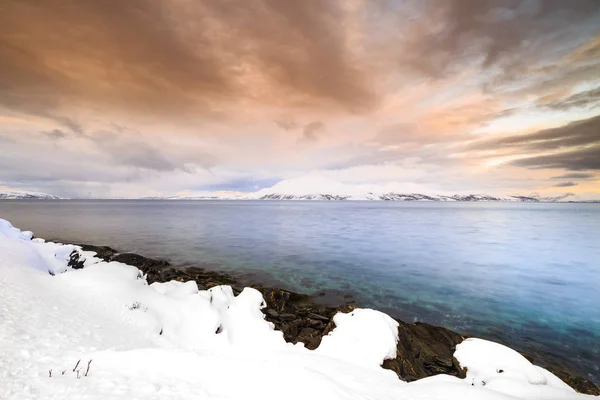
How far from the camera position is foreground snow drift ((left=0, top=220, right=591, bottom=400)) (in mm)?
5664

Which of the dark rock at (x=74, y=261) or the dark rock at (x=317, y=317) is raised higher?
the dark rock at (x=74, y=261)

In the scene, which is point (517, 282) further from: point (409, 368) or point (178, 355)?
point (178, 355)

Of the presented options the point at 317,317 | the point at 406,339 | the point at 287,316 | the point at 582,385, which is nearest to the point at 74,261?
the point at 287,316

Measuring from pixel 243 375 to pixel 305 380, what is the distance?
155cm

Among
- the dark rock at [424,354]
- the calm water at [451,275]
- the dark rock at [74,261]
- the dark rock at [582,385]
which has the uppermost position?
the dark rock at [74,261]

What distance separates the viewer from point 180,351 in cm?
759

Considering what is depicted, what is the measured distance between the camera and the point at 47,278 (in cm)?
1146

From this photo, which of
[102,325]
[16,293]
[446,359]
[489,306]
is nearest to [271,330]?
[102,325]

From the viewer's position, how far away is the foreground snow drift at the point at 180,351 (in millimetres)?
5664

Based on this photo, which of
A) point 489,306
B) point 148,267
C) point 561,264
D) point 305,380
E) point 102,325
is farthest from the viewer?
point 561,264

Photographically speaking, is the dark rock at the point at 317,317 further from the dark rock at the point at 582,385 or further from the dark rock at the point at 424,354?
the dark rock at the point at 582,385

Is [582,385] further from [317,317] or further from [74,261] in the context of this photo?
[74,261]

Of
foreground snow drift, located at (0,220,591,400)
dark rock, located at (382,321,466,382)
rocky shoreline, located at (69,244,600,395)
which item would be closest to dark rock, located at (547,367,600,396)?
rocky shoreline, located at (69,244,600,395)

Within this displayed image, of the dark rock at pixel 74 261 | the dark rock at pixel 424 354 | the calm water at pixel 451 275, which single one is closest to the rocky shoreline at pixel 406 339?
the dark rock at pixel 424 354
